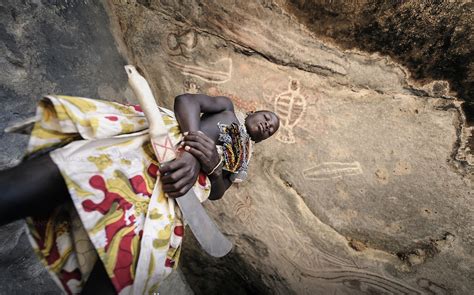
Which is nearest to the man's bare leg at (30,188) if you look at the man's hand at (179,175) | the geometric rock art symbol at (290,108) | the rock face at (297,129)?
the man's hand at (179,175)

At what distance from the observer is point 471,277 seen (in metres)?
2.08

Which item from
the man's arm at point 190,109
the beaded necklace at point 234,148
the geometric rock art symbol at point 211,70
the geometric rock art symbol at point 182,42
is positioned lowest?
the beaded necklace at point 234,148

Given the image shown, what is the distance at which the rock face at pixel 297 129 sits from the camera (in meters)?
2.07

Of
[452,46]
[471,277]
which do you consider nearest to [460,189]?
[471,277]

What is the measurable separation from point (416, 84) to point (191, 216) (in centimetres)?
156

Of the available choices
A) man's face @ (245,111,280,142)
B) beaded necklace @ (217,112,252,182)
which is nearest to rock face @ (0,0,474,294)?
man's face @ (245,111,280,142)

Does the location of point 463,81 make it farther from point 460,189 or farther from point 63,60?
point 63,60

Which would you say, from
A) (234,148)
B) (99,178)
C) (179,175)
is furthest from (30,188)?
(234,148)

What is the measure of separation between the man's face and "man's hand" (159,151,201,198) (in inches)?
23.7

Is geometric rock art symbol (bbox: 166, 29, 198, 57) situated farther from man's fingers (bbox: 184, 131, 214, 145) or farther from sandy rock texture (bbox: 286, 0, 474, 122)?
man's fingers (bbox: 184, 131, 214, 145)

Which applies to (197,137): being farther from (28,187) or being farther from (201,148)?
(28,187)

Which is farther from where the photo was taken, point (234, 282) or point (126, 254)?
point (234, 282)

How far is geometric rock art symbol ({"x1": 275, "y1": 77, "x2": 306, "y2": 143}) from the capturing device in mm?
2451

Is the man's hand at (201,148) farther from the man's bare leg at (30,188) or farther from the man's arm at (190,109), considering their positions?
the man's bare leg at (30,188)
